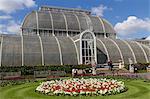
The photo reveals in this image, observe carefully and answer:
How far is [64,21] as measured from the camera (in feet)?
253

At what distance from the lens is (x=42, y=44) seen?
5953 cm

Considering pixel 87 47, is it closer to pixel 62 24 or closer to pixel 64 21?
pixel 62 24

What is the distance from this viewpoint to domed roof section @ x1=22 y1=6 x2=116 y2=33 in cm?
7394

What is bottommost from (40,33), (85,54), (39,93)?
(39,93)

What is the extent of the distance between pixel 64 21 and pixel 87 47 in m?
18.8

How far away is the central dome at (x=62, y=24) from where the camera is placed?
73.4 metres

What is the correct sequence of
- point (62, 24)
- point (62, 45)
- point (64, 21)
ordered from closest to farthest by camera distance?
point (62, 45) < point (62, 24) < point (64, 21)

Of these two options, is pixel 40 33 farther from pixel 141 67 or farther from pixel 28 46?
pixel 141 67

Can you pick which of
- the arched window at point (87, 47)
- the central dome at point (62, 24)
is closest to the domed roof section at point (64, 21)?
the central dome at point (62, 24)

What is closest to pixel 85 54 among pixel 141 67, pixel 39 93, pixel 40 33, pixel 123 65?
pixel 123 65

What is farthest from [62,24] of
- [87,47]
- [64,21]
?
[87,47]

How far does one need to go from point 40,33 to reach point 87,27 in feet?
51.1

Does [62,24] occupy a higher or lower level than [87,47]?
higher

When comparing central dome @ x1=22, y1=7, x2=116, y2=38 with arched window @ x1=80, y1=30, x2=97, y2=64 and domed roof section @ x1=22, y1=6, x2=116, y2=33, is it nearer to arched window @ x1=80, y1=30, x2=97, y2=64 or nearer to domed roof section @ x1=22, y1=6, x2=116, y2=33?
domed roof section @ x1=22, y1=6, x2=116, y2=33
